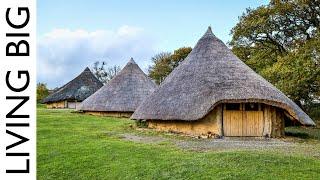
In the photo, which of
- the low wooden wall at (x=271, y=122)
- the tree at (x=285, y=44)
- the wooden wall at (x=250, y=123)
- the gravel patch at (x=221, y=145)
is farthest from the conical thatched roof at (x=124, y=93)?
the gravel patch at (x=221, y=145)

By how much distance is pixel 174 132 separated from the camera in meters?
20.8

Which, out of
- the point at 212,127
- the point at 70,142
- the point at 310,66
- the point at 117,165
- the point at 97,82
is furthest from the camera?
the point at 97,82

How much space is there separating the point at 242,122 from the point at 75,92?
2632 centimetres

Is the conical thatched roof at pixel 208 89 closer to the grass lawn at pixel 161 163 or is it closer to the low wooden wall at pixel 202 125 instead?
the low wooden wall at pixel 202 125

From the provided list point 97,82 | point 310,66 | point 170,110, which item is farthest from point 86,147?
point 97,82

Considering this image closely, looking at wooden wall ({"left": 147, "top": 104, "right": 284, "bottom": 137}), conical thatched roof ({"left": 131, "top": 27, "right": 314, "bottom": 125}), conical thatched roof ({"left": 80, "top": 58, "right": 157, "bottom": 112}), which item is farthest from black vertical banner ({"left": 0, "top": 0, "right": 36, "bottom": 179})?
conical thatched roof ({"left": 80, "top": 58, "right": 157, "bottom": 112})

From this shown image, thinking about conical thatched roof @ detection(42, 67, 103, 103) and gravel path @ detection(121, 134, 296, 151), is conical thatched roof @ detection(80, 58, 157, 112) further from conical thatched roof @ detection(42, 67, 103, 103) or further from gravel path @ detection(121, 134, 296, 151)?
gravel path @ detection(121, 134, 296, 151)

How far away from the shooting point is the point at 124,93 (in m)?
32.5

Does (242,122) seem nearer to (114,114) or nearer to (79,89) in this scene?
(114,114)

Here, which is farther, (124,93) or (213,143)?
(124,93)

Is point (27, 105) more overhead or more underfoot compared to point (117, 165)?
more overhead

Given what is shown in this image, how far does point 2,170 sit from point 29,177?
0.30 metres

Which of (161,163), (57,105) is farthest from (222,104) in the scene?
(57,105)

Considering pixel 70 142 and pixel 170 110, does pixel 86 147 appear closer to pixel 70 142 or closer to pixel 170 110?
pixel 70 142
